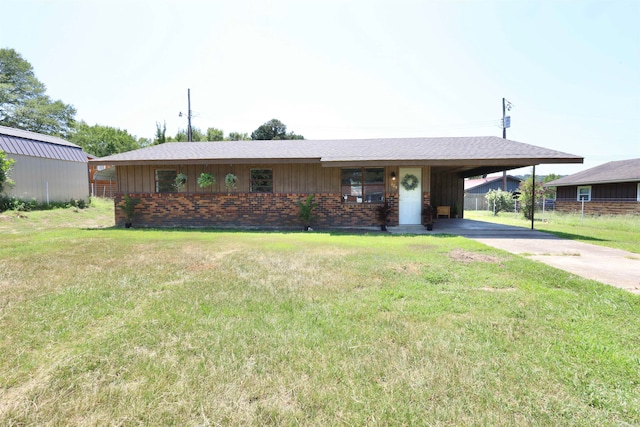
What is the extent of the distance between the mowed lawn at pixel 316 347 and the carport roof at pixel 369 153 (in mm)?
5870

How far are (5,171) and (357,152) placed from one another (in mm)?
16321

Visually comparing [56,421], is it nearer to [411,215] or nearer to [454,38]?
[411,215]

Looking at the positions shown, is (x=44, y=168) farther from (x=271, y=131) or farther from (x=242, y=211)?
(x=271, y=131)

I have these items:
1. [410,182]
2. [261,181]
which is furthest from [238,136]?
[410,182]

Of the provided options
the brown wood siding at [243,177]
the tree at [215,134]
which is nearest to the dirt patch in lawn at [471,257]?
the brown wood siding at [243,177]

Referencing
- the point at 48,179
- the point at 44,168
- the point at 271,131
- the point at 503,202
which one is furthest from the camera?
the point at 271,131

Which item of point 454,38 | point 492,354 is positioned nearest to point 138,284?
point 492,354

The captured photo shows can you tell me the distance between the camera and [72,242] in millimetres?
7684

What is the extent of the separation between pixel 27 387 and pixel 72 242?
739 centimetres

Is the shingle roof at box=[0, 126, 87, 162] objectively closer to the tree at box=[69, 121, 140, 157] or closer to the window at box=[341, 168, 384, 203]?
the window at box=[341, 168, 384, 203]

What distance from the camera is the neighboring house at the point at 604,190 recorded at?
16.0m

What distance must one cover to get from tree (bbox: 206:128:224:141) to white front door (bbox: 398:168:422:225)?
33774 millimetres

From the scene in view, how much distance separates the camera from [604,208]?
57.5 feet

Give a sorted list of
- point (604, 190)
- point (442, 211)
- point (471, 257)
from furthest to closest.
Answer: point (604, 190) < point (442, 211) < point (471, 257)
